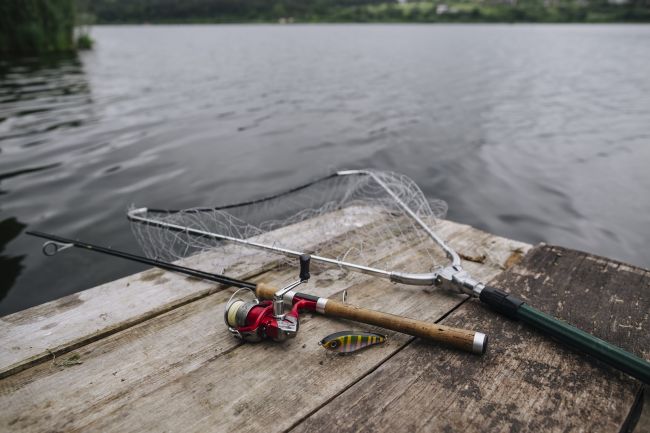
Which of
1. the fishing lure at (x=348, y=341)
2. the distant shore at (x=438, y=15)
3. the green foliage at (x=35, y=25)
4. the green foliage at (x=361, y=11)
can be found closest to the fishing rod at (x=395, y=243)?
the fishing lure at (x=348, y=341)

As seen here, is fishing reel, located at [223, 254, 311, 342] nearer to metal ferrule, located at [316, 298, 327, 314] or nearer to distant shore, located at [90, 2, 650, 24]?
metal ferrule, located at [316, 298, 327, 314]

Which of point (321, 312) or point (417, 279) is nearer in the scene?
point (321, 312)

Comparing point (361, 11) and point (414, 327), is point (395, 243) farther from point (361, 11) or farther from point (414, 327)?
point (361, 11)

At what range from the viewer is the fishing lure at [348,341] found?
241 centimetres

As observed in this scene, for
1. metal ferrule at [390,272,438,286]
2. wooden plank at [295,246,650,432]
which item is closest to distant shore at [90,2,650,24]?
wooden plank at [295,246,650,432]

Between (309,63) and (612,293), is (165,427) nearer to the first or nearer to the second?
(612,293)

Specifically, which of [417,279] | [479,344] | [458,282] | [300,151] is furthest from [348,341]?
[300,151]

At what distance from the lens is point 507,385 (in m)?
2.19

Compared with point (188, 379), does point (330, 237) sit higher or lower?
lower

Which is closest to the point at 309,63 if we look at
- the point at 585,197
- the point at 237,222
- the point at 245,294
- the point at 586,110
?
the point at 586,110

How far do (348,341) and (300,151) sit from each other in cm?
906

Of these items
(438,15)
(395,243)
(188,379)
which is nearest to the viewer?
(188,379)

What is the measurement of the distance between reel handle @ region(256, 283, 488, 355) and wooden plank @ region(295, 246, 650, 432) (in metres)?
0.08

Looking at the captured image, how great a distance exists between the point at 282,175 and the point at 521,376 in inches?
303
